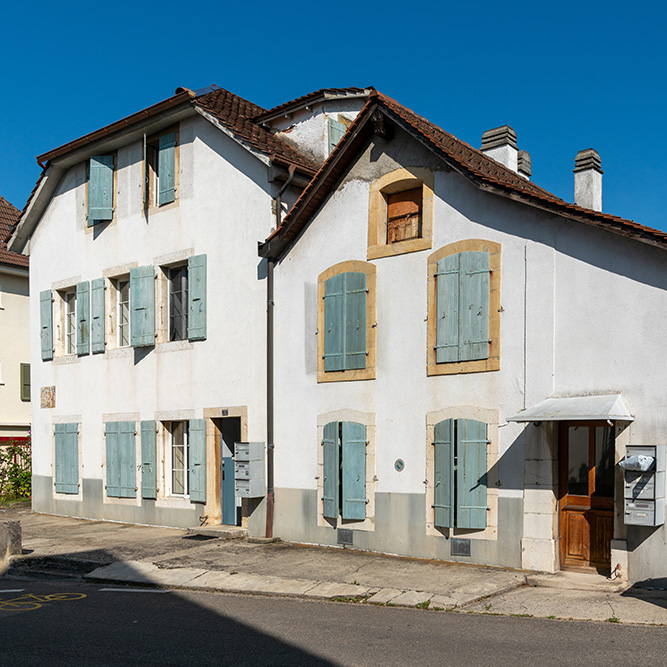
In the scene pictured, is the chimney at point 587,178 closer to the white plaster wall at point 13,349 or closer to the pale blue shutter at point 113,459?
the pale blue shutter at point 113,459

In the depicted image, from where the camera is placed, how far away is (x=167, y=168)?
51.2 ft

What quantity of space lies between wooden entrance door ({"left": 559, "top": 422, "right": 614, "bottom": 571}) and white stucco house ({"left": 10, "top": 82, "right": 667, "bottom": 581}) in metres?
0.03

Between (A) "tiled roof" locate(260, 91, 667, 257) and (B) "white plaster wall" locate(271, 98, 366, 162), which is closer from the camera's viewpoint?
(A) "tiled roof" locate(260, 91, 667, 257)

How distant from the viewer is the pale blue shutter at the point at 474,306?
11188 millimetres

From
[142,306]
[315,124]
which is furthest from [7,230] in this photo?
[315,124]

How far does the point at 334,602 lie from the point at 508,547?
2757 millimetres

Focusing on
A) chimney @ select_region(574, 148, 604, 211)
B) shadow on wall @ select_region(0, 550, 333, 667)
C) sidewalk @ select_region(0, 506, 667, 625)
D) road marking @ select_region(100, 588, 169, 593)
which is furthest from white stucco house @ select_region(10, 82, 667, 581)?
shadow on wall @ select_region(0, 550, 333, 667)

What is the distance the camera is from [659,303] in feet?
31.8

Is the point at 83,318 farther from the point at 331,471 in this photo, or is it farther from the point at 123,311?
the point at 331,471

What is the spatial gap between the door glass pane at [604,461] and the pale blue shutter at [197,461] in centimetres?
699

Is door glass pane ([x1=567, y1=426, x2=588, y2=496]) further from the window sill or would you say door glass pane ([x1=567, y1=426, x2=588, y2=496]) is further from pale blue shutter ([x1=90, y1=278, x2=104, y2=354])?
pale blue shutter ([x1=90, y1=278, x2=104, y2=354])

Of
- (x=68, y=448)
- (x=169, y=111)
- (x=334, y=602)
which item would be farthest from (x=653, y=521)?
(x=68, y=448)

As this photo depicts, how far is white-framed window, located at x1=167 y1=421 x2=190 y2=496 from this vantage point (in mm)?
15328

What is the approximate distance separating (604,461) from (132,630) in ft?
19.7
